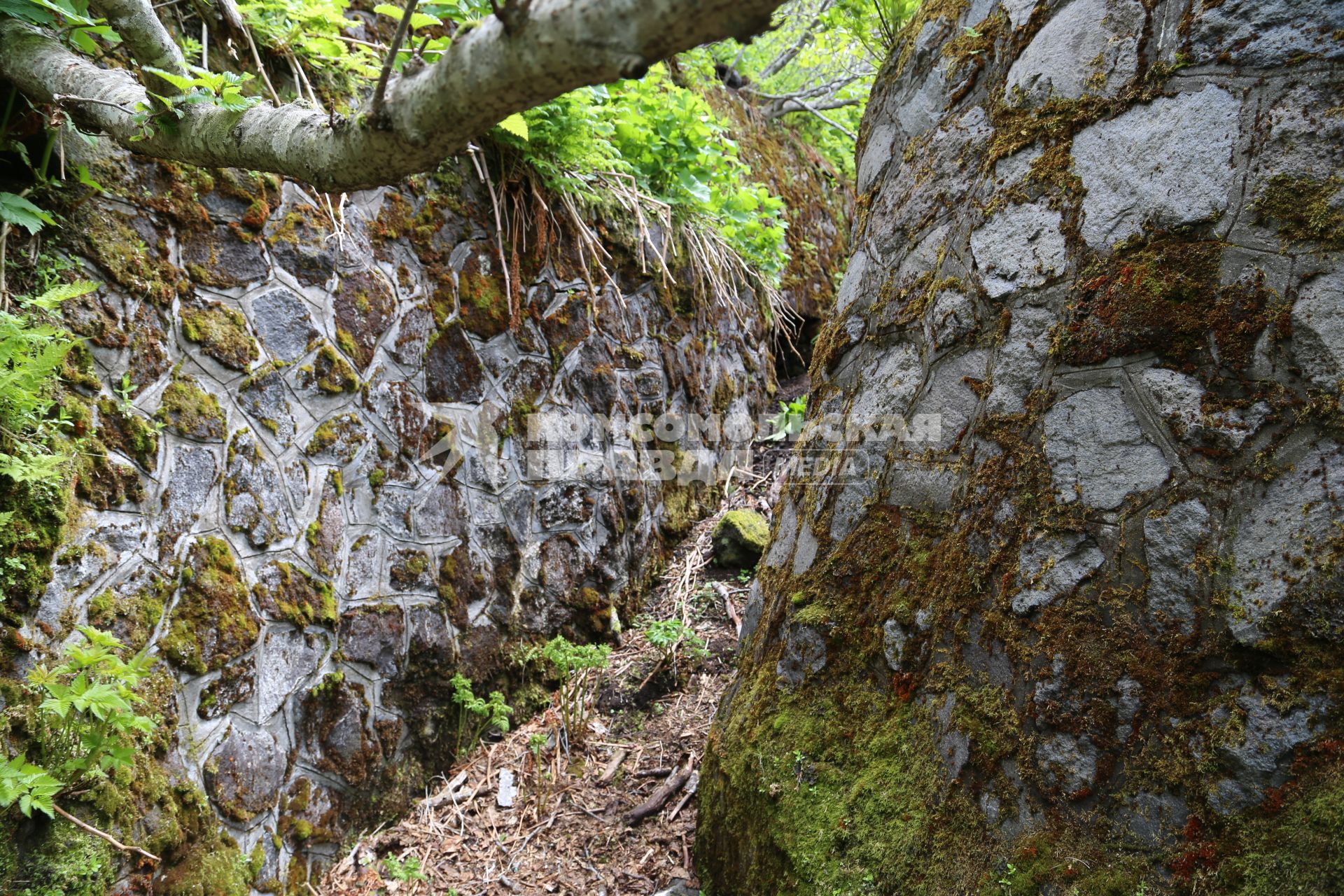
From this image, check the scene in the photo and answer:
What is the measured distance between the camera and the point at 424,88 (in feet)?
3.96

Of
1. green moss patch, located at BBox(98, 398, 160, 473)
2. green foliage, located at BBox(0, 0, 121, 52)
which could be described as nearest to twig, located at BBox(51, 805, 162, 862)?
green moss patch, located at BBox(98, 398, 160, 473)

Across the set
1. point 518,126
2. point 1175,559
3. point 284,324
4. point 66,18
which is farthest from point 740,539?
point 66,18

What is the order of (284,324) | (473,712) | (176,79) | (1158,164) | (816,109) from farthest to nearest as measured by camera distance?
(816,109)
(473,712)
(284,324)
(176,79)
(1158,164)

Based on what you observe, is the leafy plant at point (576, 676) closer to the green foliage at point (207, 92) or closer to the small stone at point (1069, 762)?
the small stone at point (1069, 762)

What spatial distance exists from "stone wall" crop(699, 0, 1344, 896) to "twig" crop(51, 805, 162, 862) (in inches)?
58.8

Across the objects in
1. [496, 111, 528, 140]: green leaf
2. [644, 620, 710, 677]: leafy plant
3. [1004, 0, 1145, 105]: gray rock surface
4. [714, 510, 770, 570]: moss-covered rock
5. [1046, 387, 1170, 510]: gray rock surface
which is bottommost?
[644, 620, 710, 677]: leafy plant

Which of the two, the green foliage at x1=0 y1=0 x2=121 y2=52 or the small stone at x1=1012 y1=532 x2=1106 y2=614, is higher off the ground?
the green foliage at x1=0 y1=0 x2=121 y2=52

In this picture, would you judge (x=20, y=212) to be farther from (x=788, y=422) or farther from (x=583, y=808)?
(x=788, y=422)

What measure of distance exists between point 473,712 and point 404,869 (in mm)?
666

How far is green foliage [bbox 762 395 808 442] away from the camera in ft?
16.0

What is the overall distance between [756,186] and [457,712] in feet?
12.8

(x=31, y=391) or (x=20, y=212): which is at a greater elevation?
(x=20, y=212)

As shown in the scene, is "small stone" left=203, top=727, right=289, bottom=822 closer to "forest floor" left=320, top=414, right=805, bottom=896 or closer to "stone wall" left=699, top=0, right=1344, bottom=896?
"forest floor" left=320, top=414, right=805, bottom=896

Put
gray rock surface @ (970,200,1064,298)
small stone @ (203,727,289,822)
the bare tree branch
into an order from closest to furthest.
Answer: gray rock surface @ (970,200,1064,298) → small stone @ (203,727,289,822) → the bare tree branch
